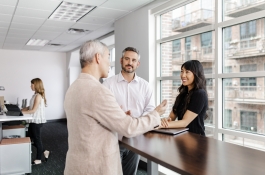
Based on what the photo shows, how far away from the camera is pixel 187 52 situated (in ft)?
11.4

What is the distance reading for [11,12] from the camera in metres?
4.08

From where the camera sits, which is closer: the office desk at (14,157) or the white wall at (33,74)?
the office desk at (14,157)

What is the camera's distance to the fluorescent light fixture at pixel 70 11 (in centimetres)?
383

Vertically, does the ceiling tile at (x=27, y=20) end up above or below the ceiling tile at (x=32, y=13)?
below

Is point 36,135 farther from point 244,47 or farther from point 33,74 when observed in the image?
point 33,74

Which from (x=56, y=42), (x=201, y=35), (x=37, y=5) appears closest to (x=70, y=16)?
(x=37, y=5)

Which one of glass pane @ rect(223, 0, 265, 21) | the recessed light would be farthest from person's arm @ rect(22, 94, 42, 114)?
glass pane @ rect(223, 0, 265, 21)

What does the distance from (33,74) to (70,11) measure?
5.31 metres

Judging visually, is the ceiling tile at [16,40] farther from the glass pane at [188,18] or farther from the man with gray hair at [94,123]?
the man with gray hair at [94,123]

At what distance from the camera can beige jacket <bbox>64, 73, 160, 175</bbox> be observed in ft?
4.25

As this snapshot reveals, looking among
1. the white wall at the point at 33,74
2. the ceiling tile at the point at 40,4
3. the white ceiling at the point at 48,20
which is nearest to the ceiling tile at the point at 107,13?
the white ceiling at the point at 48,20

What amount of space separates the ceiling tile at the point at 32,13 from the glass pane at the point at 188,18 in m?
1.97

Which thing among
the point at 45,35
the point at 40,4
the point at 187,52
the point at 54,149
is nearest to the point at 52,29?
the point at 45,35

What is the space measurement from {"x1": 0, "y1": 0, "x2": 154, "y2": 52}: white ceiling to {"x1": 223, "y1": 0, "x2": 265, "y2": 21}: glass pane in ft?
4.18
